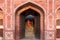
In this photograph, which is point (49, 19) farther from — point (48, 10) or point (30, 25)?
point (30, 25)

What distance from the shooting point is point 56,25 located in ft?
29.1

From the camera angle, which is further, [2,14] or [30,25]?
[30,25]

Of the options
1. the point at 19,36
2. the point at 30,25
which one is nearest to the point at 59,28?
the point at 19,36

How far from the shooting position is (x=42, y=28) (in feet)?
29.6

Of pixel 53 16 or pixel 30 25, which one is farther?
pixel 30 25

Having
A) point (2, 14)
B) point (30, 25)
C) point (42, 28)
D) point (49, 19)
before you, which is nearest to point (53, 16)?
point (49, 19)

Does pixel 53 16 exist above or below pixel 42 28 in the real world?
above

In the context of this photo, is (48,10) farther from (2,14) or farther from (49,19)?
(2,14)

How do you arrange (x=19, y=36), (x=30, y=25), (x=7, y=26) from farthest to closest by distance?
(x=30, y=25) < (x=19, y=36) < (x=7, y=26)

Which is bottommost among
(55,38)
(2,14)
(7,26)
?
(55,38)

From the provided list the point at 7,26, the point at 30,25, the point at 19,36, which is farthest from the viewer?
the point at 30,25

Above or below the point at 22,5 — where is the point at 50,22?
below

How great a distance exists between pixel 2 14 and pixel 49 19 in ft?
7.32

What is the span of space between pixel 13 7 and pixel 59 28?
2.40m
